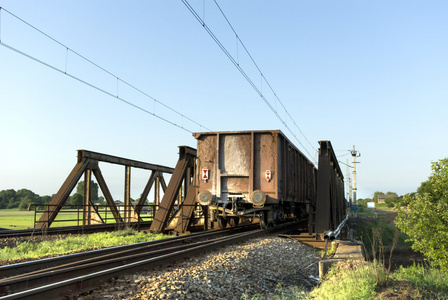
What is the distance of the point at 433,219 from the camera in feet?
24.5

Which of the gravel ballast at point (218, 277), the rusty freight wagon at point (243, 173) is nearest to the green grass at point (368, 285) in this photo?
the gravel ballast at point (218, 277)

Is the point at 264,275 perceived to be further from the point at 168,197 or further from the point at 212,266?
the point at 168,197

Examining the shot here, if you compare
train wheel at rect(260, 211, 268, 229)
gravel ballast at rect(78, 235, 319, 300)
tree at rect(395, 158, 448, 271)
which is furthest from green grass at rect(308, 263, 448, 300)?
train wheel at rect(260, 211, 268, 229)

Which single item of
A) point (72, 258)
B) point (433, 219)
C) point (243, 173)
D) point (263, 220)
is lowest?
point (72, 258)

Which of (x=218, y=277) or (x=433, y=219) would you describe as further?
(x=433, y=219)

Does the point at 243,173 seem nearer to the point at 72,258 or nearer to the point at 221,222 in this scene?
the point at 221,222

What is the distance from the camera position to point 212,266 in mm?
7324

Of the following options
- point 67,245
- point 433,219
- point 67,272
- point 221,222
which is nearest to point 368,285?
point 433,219

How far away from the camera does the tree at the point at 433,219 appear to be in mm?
7289

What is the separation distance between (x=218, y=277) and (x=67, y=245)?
587 centimetres

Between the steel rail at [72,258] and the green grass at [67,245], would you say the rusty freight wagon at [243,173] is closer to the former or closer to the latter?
the steel rail at [72,258]

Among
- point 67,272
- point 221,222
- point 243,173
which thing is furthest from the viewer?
point 221,222

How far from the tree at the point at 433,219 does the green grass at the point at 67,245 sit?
7.95 meters

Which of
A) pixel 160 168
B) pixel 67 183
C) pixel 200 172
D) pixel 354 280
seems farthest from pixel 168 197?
pixel 354 280
